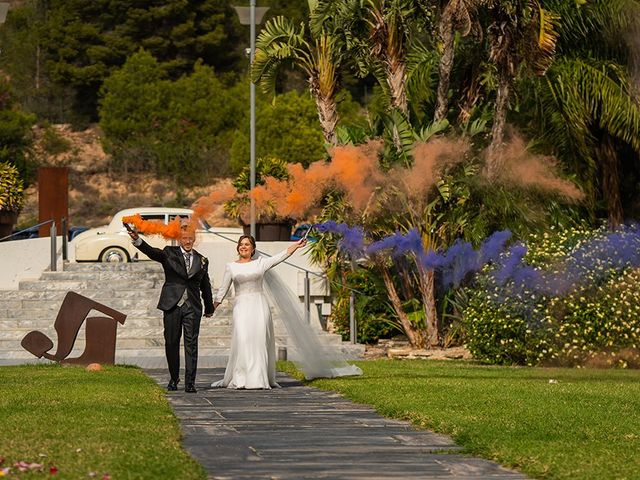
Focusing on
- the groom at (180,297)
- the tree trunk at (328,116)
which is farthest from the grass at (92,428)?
the tree trunk at (328,116)

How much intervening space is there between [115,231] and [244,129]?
33073mm

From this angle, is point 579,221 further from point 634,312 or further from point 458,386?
point 458,386

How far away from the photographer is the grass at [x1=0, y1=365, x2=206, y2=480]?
9.46m

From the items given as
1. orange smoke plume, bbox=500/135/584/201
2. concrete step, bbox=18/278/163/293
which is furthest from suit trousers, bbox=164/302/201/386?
concrete step, bbox=18/278/163/293

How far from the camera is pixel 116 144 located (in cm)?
7519

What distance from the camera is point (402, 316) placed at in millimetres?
26266

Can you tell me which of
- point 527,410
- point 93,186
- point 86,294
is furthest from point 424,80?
point 93,186

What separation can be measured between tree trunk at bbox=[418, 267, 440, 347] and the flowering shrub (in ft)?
9.63

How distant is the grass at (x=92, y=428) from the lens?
31.0ft

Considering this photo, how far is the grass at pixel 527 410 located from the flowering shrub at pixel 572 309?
1073 mm

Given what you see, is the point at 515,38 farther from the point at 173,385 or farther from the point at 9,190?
the point at 9,190

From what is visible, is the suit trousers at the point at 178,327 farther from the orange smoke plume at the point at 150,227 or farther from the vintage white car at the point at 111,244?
the vintage white car at the point at 111,244

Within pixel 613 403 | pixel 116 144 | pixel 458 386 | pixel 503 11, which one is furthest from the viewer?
pixel 116 144

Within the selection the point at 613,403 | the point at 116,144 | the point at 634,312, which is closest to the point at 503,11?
the point at 634,312
